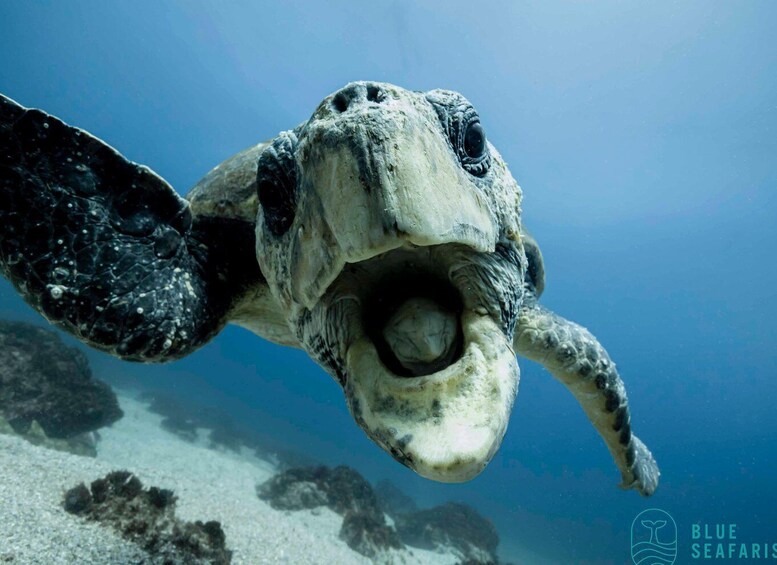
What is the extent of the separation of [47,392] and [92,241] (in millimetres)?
9474

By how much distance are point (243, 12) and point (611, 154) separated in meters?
43.7

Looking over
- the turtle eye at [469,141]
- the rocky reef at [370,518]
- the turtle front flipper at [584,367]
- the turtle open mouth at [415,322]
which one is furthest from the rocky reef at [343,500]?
the turtle eye at [469,141]

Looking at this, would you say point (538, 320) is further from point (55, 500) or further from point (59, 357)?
point (59, 357)

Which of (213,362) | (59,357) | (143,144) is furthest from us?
(143,144)

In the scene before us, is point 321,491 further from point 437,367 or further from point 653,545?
point 653,545

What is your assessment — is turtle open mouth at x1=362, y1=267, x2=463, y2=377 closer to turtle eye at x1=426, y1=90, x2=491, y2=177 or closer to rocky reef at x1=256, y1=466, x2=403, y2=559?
turtle eye at x1=426, y1=90, x2=491, y2=177

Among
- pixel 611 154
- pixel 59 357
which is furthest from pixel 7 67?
pixel 611 154

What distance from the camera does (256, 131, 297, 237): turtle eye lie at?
1.66m

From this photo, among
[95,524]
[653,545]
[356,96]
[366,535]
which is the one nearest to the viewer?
[356,96]

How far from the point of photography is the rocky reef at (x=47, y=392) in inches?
322

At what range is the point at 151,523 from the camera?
324cm

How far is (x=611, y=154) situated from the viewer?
40219 mm

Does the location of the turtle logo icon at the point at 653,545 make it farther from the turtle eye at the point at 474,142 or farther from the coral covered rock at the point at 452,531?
the turtle eye at the point at 474,142

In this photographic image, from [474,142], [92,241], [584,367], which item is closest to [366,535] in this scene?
[584,367]
